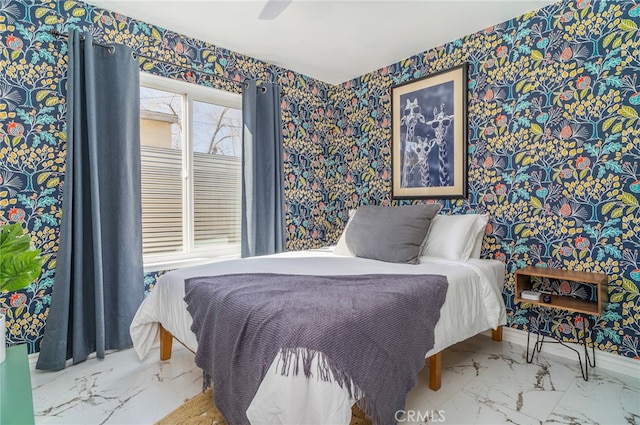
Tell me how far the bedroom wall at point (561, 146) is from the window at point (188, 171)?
2018mm

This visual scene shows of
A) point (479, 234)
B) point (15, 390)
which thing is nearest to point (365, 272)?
point (479, 234)

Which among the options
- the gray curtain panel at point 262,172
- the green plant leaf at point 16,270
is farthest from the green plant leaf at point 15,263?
the gray curtain panel at point 262,172

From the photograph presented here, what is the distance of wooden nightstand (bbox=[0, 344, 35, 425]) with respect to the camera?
1080mm

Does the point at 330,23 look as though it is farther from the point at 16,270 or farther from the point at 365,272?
the point at 16,270

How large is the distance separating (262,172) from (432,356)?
2196 mm

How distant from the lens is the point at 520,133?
2.60 meters

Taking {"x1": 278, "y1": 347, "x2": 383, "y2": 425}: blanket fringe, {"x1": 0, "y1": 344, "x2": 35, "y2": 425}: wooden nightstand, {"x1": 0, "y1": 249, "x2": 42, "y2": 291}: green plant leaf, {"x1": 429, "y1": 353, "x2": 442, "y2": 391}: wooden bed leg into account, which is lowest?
{"x1": 429, "y1": 353, "x2": 442, "y2": 391}: wooden bed leg

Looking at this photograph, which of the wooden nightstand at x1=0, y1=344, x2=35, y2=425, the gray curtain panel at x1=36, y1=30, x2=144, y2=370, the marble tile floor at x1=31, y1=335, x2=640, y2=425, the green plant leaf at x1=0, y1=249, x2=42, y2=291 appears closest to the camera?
the wooden nightstand at x1=0, y1=344, x2=35, y2=425

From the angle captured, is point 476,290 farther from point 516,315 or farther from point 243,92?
point 243,92

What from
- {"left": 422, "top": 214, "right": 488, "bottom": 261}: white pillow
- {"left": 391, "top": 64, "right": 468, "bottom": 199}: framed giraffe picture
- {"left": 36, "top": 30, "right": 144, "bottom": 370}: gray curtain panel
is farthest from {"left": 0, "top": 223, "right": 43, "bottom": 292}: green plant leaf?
{"left": 391, "top": 64, "right": 468, "bottom": 199}: framed giraffe picture

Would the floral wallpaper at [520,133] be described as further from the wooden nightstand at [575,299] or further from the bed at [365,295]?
the bed at [365,295]

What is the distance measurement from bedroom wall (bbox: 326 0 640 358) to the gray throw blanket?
1152mm

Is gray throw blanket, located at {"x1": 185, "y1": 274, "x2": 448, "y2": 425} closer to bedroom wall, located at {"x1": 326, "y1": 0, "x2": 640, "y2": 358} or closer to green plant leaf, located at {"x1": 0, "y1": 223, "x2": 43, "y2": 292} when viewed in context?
green plant leaf, located at {"x1": 0, "y1": 223, "x2": 43, "y2": 292}

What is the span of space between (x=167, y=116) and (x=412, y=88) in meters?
2.24
